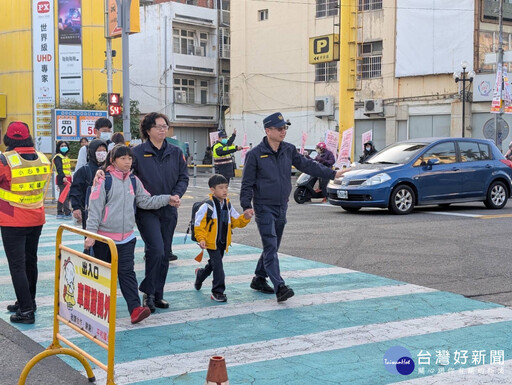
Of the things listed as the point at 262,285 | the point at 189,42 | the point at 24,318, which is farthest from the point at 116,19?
the point at 189,42

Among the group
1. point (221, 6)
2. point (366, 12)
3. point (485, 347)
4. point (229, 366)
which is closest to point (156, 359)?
point (229, 366)

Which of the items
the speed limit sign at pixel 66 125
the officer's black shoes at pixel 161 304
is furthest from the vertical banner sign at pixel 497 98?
the officer's black shoes at pixel 161 304

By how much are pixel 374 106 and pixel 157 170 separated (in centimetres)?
3310

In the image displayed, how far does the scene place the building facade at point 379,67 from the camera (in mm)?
35562

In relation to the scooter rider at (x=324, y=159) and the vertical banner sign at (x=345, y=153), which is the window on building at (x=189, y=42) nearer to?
the vertical banner sign at (x=345, y=153)

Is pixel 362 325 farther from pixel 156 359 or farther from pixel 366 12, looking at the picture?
pixel 366 12

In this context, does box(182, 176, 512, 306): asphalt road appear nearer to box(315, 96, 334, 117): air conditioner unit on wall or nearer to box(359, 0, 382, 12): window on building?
box(359, 0, 382, 12): window on building

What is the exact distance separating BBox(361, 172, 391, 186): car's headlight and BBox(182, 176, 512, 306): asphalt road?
2.33 ft

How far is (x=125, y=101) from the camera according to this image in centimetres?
2106

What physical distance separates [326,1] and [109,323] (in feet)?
130

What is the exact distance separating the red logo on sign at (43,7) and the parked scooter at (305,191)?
108ft

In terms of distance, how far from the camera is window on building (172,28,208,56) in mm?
50969

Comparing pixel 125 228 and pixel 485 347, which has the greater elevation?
pixel 125 228

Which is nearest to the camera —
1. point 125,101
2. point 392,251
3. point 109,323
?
point 109,323
